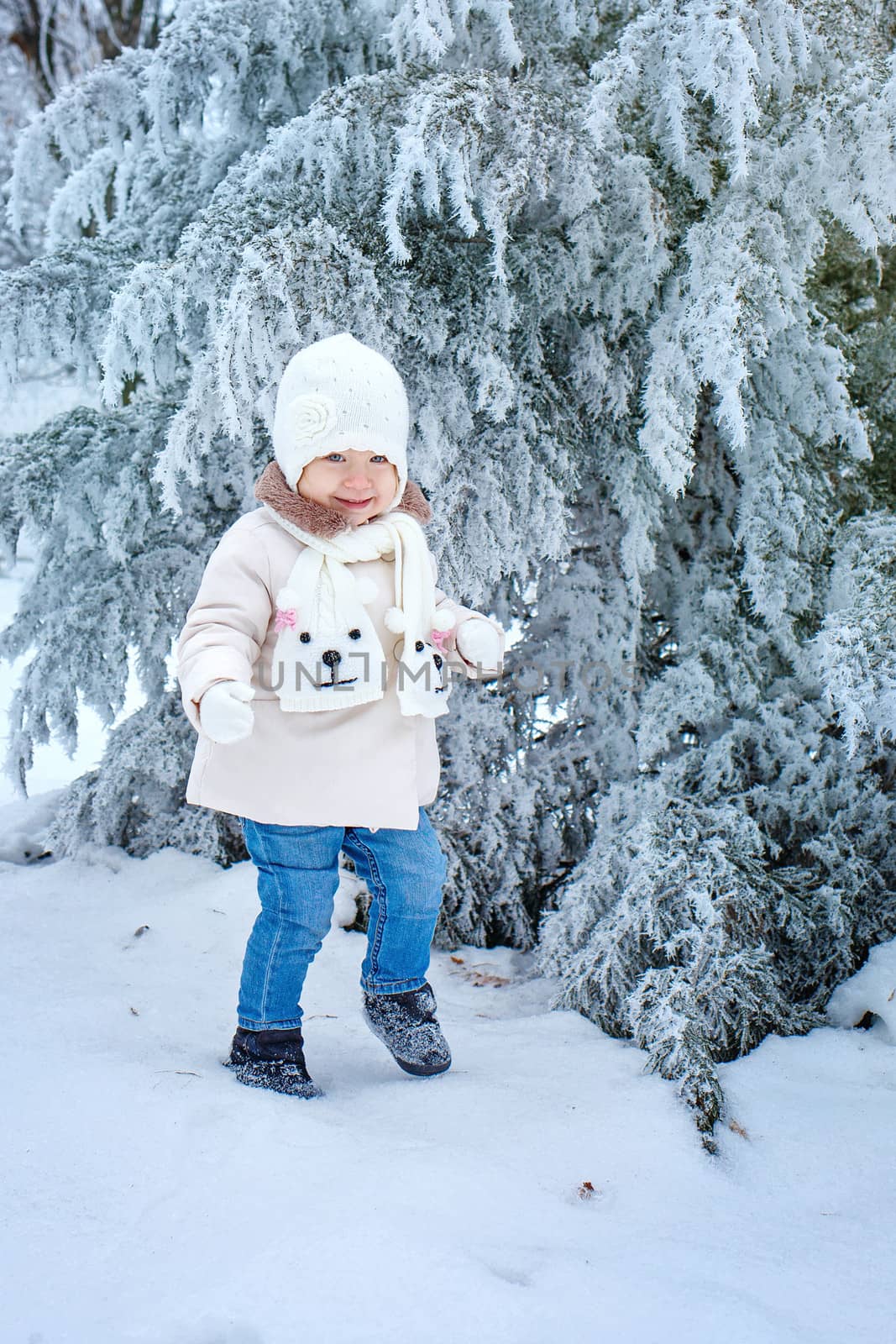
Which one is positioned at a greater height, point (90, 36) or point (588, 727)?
point (90, 36)

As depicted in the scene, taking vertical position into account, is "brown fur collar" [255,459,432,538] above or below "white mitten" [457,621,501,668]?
above

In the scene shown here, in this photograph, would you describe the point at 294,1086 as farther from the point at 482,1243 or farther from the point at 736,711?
the point at 736,711

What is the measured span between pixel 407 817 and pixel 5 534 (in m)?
1.55

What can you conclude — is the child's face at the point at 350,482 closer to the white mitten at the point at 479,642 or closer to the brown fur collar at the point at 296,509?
the brown fur collar at the point at 296,509

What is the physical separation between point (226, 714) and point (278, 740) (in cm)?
25

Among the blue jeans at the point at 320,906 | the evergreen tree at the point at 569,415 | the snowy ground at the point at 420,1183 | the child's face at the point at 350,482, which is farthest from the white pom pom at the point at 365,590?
the snowy ground at the point at 420,1183

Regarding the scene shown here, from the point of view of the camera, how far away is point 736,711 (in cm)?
248

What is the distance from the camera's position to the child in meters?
1.65

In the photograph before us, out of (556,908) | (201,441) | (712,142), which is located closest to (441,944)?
(556,908)

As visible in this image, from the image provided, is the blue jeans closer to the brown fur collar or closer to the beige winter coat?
the beige winter coat

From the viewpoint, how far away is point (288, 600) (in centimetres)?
164

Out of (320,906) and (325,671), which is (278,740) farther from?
(320,906)

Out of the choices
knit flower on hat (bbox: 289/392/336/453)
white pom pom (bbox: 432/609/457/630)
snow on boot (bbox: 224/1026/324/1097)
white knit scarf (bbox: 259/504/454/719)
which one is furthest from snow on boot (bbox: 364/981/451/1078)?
knit flower on hat (bbox: 289/392/336/453)

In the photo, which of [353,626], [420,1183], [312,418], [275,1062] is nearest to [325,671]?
[353,626]
